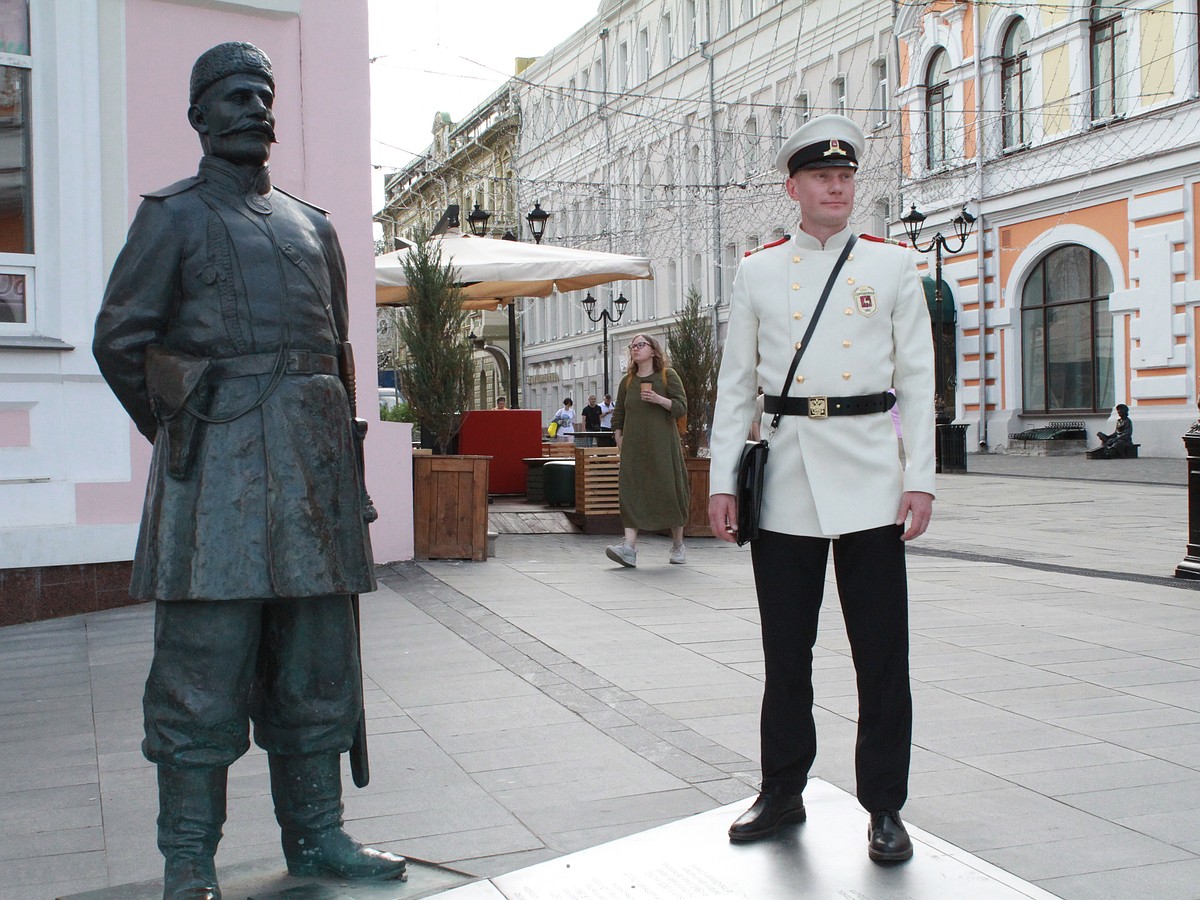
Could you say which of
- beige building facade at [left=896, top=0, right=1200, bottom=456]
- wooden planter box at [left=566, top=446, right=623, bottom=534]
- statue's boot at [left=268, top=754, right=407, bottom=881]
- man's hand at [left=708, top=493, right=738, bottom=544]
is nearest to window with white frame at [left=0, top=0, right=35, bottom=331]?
wooden planter box at [left=566, top=446, right=623, bottom=534]

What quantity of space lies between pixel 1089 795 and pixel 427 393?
7279 mm

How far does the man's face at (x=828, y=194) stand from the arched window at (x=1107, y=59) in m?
23.5

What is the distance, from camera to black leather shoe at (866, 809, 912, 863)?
11.5 ft

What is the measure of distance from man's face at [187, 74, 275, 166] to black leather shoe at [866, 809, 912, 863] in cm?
228

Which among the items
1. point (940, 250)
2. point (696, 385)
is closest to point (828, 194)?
point (696, 385)

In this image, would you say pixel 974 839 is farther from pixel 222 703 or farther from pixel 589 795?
pixel 222 703

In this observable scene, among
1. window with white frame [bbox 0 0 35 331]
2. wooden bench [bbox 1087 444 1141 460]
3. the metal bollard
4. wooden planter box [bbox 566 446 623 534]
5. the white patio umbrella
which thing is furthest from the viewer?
wooden bench [bbox 1087 444 1141 460]

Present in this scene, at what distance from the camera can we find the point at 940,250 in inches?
1103

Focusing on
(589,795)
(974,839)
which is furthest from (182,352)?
(974,839)

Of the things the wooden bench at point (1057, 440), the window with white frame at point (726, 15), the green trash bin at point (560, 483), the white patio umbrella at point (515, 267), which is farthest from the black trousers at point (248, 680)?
the window with white frame at point (726, 15)

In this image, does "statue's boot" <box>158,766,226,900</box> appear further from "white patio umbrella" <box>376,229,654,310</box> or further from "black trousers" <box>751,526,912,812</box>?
"white patio umbrella" <box>376,229,654,310</box>

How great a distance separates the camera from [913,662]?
6305mm

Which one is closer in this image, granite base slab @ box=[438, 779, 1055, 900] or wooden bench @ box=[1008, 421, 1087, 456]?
granite base slab @ box=[438, 779, 1055, 900]

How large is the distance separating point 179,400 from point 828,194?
5.85 feet
